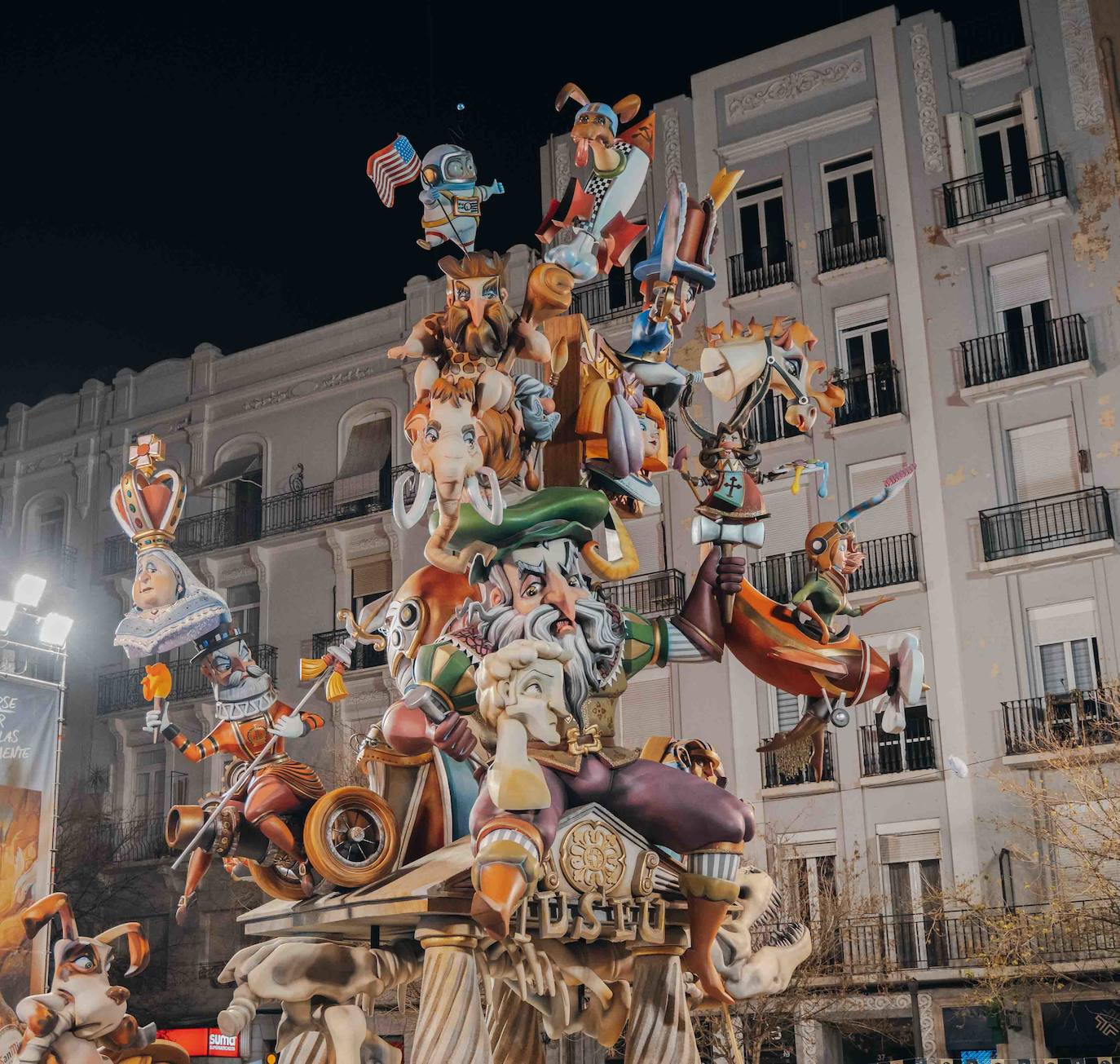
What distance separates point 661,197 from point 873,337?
200 inches

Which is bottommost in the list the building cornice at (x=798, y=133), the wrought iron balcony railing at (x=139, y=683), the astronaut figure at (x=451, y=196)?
the astronaut figure at (x=451, y=196)

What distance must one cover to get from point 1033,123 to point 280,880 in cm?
2426

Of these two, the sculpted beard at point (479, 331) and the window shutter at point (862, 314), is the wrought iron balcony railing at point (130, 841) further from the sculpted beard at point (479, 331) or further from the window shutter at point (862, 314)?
the sculpted beard at point (479, 331)

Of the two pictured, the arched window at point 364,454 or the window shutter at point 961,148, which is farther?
the arched window at point 364,454

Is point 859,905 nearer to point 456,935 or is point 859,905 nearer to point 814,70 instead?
point 814,70

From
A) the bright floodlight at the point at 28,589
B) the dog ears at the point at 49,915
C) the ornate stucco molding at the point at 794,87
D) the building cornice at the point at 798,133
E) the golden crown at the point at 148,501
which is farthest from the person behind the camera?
the ornate stucco molding at the point at 794,87

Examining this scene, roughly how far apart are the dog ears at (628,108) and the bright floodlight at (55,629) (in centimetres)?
1159

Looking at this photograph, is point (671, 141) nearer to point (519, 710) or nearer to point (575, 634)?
point (575, 634)

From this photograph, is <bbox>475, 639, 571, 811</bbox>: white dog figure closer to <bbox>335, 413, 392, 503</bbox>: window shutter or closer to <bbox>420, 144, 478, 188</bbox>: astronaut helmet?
<bbox>420, 144, 478, 188</bbox>: astronaut helmet

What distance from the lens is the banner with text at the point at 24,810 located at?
17.8 m

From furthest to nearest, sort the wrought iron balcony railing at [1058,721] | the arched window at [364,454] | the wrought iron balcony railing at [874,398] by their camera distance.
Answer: the arched window at [364,454]
the wrought iron balcony railing at [874,398]
the wrought iron balcony railing at [1058,721]

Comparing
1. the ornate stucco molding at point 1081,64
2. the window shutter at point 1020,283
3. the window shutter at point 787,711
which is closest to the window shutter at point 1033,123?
the ornate stucco molding at point 1081,64

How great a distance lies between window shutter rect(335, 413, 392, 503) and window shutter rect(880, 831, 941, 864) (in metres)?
12.4

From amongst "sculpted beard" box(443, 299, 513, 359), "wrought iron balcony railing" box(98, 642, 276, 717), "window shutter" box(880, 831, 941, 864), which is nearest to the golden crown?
"sculpted beard" box(443, 299, 513, 359)
